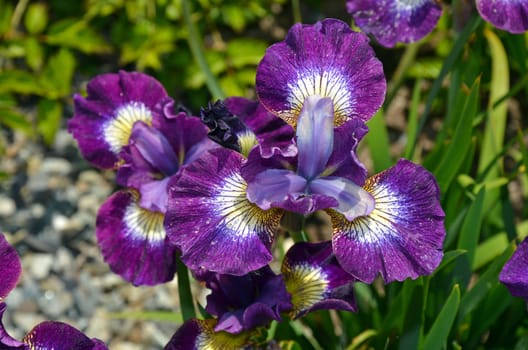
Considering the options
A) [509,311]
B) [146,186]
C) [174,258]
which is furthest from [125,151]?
[509,311]

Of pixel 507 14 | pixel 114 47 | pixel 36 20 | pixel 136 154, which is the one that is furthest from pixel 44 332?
pixel 114 47

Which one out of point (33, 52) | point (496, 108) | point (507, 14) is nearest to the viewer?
point (507, 14)

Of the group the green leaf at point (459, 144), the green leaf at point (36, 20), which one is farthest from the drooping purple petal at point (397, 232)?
the green leaf at point (36, 20)

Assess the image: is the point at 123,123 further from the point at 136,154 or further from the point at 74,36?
the point at 74,36

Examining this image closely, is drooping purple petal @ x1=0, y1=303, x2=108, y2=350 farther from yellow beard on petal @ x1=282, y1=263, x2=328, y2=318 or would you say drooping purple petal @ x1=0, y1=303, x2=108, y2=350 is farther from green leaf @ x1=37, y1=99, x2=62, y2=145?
green leaf @ x1=37, y1=99, x2=62, y2=145

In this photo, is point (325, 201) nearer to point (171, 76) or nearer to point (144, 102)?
point (144, 102)

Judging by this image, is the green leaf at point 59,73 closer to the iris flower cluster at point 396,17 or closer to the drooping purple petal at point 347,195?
the iris flower cluster at point 396,17
